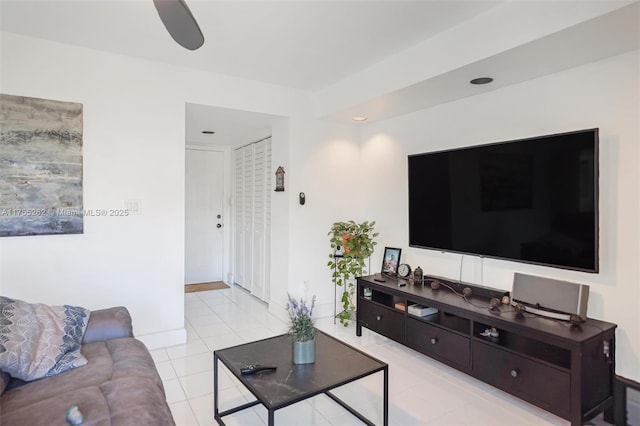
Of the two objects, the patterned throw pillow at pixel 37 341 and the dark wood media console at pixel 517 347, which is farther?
the dark wood media console at pixel 517 347

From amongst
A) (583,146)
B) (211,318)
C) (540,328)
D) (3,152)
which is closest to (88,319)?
(3,152)

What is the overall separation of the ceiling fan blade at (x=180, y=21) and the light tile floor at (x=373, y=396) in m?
2.00

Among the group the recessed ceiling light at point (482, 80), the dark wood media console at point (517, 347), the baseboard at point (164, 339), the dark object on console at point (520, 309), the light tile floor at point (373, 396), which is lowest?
the light tile floor at point (373, 396)

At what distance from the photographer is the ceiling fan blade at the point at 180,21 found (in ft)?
4.71

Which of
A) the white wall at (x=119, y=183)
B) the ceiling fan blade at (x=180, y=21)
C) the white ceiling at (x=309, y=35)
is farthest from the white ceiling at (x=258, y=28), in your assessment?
the ceiling fan blade at (x=180, y=21)

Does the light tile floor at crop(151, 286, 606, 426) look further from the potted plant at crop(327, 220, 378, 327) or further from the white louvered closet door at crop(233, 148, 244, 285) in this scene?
the white louvered closet door at crop(233, 148, 244, 285)

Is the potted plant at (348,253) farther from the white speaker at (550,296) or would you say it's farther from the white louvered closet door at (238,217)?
the white louvered closet door at (238,217)

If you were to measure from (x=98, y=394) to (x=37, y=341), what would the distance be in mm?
515

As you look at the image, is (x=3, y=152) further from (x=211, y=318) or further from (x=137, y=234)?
(x=211, y=318)

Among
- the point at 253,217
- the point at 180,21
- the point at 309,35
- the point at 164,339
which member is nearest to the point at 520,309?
the point at 309,35

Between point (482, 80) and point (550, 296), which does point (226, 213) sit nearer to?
point (482, 80)

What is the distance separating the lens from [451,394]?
2.48m

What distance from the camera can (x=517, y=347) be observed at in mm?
2326

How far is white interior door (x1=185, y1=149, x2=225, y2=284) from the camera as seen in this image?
215 inches
